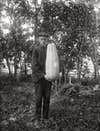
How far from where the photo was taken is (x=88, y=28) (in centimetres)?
530

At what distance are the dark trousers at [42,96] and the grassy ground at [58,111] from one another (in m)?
0.19

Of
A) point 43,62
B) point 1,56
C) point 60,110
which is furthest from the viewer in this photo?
point 1,56

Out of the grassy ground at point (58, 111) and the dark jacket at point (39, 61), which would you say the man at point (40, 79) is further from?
the grassy ground at point (58, 111)

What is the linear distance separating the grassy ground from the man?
23 cm

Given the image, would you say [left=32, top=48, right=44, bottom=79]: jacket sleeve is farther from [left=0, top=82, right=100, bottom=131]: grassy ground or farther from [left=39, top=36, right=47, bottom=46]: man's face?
[left=0, top=82, right=100, bottom=131]: grassy ground

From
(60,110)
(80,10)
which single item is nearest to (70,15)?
(80,10)

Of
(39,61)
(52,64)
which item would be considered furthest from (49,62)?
(39,61)

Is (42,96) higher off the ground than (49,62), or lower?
lower

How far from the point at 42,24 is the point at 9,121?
3034mm

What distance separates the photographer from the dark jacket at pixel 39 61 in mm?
2943

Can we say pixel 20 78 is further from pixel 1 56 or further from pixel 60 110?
pixel 60 110

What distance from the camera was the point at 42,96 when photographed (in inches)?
124

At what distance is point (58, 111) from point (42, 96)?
71 cm

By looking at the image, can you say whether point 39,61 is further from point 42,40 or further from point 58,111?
point 58,111
